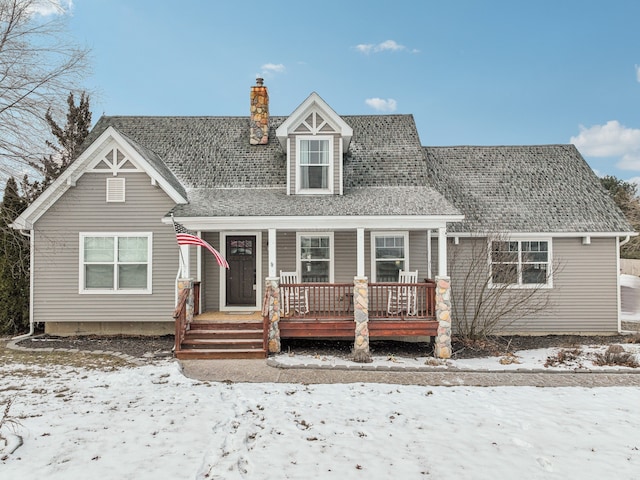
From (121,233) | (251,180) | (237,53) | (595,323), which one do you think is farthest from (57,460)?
(237,53)

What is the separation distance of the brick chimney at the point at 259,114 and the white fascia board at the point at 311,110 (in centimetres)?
220

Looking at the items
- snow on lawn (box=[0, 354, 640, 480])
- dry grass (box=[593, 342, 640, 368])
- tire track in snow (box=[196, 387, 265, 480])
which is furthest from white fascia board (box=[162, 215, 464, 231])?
tire track in snow (box=[196, 387, 265, 480])

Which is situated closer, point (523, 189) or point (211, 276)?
point (211, 276)

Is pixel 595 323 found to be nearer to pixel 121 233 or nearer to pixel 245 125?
pixel 245 125

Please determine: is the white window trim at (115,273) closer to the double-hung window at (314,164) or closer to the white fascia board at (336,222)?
the white fascia board at (336,222)

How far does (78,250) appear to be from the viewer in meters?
11.0

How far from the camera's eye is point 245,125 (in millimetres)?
13766

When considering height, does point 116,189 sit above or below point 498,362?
above

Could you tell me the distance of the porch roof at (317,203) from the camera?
376 inches

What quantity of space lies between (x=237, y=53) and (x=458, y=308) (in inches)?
476

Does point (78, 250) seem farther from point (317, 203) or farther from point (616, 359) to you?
point (616, 359)

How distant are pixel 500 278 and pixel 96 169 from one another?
1165 cm

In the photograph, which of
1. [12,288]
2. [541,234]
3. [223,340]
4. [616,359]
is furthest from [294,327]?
[12,288]

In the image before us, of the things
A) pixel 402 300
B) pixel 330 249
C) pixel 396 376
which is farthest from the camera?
pixel 330 249
